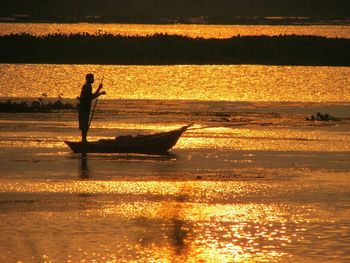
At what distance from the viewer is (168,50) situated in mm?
72688

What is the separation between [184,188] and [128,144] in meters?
4.48

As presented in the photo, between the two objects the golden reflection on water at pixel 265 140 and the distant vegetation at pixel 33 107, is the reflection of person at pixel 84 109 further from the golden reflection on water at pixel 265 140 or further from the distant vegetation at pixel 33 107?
the distant vegetation at pixel 33 107

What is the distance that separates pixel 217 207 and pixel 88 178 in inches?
146

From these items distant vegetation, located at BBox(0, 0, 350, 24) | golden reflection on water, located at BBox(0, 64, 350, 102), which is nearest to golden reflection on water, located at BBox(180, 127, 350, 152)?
golden reflection on water, located at BBox(0, 64, 350, 102)

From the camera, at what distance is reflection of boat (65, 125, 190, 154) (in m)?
26.0

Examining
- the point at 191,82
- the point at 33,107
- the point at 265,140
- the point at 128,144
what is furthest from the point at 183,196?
the point at 191,82

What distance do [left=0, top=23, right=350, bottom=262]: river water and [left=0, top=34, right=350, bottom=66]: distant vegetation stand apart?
2840 cm

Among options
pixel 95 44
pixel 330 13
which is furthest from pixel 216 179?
pixel 330 13

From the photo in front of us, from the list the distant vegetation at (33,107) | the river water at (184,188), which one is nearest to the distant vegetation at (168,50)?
the river water at (184,188)

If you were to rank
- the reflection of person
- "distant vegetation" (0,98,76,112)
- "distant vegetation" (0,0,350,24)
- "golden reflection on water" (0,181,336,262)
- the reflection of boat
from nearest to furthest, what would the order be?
"golden reflection on water" (0,181,336,262)
the reflection of boat
the reflection of person
"distant vegetation" (0,98,76,112)
"distant vegetation" (0,0,350,24)

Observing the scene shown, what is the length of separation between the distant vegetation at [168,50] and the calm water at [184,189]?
28.5 metres

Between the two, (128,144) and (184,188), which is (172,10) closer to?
(128,144)

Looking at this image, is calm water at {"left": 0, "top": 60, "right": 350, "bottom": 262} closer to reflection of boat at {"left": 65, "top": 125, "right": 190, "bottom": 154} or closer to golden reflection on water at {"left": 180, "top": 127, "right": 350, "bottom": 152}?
golden reflection on water at {"left": 180, "top": 127, "right": 350, "bottom": 152}

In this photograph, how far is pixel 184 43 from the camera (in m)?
73.1
